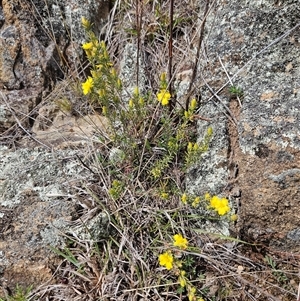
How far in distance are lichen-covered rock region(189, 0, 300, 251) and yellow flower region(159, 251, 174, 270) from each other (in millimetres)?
378

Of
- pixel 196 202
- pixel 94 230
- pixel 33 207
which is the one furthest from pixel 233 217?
pixel 33 207

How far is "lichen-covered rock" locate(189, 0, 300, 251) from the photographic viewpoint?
179 centimetres

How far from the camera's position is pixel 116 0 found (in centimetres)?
277

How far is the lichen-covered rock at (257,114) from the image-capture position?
1792 mm

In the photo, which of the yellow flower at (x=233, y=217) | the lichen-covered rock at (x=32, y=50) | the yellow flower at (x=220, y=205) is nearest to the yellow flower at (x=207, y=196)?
the yellow flower at (x=220, y=205)

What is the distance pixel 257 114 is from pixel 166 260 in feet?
2.72

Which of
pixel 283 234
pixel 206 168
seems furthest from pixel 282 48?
pixel 283 234

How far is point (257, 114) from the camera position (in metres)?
1.93

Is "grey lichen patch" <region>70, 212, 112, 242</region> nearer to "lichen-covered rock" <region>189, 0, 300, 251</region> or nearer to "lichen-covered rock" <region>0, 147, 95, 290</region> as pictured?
"lichen-covered rock" <region>0, 147, 95, 290</region>

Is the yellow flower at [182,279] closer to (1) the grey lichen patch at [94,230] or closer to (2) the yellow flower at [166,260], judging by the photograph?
(2) the yellow flower at [166,260]

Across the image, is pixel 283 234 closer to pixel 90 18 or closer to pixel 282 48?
pixel 282 48

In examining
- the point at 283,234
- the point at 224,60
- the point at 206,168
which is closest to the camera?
the point at 283,234

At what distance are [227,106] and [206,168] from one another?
351mm

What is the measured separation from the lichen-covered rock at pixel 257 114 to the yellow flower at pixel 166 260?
38cm
